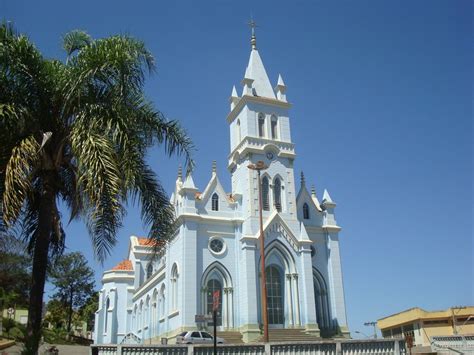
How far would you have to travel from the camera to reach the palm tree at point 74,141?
10.9m

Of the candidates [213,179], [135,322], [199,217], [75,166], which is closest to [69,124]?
[75,166]

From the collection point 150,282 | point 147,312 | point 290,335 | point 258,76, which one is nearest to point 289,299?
point 290,335

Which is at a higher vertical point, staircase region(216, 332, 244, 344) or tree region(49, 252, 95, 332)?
tree region(49, 252, 95, 332)

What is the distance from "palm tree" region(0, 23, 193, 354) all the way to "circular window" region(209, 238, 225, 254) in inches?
856

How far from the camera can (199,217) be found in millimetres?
34219

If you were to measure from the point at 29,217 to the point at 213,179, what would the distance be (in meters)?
24.3

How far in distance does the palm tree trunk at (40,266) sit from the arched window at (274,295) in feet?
78.8

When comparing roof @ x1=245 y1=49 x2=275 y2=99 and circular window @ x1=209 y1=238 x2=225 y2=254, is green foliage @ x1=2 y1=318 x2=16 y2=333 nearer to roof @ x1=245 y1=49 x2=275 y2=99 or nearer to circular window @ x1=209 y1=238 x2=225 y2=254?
circular window @ x1=209 y1=238 x2=225 y2=254

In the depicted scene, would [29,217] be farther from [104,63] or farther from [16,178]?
[104,63]

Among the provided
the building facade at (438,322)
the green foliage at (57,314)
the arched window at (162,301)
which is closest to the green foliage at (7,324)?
the arched window at (162,301)

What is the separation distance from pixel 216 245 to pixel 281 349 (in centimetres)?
2033

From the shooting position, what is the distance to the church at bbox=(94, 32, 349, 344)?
3316cm

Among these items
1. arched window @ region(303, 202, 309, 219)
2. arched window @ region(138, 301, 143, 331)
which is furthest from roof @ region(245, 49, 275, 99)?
arched window @ region(138, 301, 143, 331)

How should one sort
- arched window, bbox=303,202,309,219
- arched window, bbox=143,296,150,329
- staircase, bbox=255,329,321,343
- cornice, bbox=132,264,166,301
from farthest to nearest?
arched window, bbox=143,296,150,329, arched window, bbox=303,202,309,219, cornice, bbox=132,264,166,301, staircase, bbox=255,329,321,343
